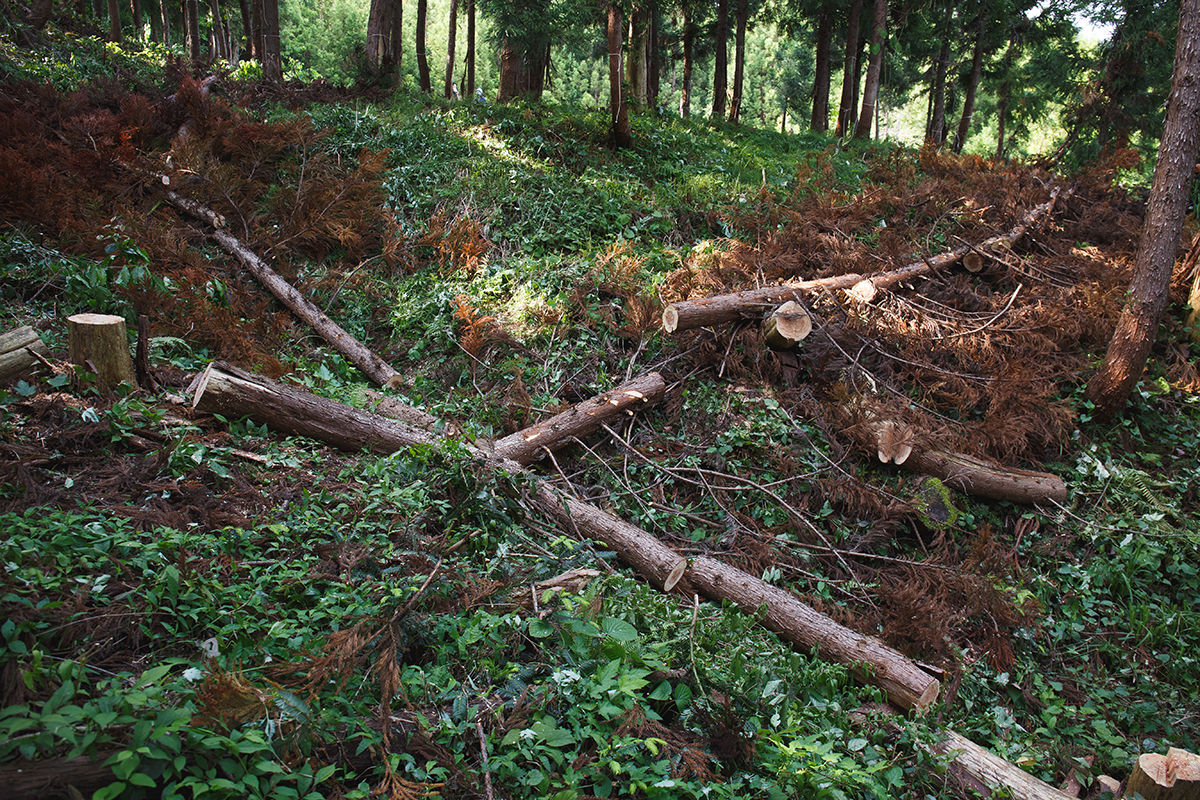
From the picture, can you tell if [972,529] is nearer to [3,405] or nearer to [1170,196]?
[1170,196]

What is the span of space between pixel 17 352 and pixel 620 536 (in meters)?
4.46

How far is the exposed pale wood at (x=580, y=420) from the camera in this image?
5.72m

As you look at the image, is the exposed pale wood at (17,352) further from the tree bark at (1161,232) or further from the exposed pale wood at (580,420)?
the tree bark at (1161,232)

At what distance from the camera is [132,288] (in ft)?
20.0

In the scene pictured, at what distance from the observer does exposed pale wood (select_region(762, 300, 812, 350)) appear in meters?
6.59

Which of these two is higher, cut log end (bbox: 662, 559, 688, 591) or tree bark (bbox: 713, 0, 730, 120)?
tree bark (bbox: 713, 0, 730, 120)

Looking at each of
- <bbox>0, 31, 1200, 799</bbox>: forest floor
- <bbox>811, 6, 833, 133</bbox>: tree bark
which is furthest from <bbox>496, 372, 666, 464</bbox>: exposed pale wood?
<bbox>811, 6, 833, 133</bbox>: tree bark

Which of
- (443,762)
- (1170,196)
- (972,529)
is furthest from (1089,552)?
(443,762)

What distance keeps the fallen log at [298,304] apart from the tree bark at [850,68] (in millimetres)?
15161

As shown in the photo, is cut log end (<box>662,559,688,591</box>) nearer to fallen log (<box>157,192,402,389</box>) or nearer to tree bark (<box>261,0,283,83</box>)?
fallen log (<box>157,192,402,389</box>)

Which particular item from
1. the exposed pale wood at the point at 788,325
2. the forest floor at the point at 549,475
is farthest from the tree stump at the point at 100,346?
the exposed pale wood at the point at 788,325

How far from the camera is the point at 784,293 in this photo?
700 cm

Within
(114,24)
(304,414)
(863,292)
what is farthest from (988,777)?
(114,24)

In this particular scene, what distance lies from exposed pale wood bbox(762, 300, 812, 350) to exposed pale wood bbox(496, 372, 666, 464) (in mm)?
1264
